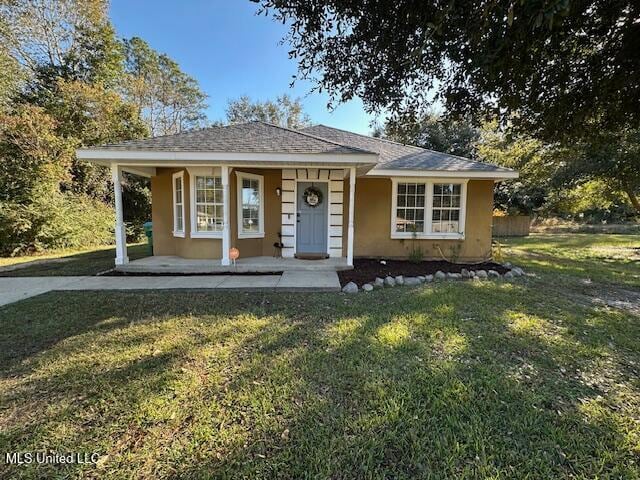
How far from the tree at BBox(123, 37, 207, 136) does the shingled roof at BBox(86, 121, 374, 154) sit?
15.5 meters

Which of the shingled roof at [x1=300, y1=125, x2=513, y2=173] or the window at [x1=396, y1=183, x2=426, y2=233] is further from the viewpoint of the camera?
the window at [x1=396, y1=183, x2=426, y2=233]

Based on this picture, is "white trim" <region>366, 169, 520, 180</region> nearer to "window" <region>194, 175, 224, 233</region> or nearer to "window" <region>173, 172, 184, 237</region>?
"window" <region>194, 175, 224, 233</region>

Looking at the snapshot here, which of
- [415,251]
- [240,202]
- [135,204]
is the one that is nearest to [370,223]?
[415,251]

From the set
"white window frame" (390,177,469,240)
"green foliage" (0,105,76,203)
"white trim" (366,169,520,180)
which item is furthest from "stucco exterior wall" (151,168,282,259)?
"green foliage" (0,105,76,203)

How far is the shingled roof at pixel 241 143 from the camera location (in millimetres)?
6395

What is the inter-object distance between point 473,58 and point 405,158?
494 cm

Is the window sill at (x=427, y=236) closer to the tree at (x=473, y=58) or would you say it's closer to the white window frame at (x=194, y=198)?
the tree at (x=473, y=58)

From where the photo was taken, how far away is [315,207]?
8.25 m

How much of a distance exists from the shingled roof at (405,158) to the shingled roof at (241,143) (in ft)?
5.17

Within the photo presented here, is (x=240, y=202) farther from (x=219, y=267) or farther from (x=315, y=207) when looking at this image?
(x=315, y=207)

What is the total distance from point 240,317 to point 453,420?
2919 millimetres

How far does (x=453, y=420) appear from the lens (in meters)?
2.22

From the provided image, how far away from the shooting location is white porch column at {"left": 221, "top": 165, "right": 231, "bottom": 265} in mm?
6715

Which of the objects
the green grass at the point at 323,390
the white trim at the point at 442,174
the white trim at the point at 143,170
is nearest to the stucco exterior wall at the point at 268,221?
the white trim at the point at 442,174
